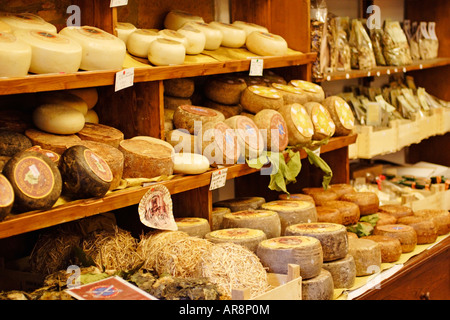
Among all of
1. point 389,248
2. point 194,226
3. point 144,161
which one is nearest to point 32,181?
point 144,161

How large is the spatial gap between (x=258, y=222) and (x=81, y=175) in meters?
0.97

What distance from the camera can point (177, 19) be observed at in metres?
3.58

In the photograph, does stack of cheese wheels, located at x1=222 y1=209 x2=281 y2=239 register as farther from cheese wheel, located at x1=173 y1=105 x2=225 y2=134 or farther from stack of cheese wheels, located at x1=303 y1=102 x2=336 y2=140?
stack of cheese wheels, located at x1=303 y1=102 x2=336 y2=140

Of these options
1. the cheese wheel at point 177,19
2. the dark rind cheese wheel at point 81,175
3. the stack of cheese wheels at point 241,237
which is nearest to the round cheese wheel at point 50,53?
the dark rind cheese wheel at point 81,175

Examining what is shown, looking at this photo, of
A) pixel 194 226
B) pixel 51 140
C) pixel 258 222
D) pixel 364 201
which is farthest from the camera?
pixel 364 201

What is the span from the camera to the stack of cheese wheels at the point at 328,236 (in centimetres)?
293

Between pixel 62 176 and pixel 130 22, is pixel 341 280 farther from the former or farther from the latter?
pixel 130 22

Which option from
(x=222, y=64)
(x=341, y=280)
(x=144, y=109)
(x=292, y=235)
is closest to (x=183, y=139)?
(x=144, y=109)

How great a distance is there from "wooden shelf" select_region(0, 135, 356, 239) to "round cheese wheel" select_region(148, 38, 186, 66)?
0.54 m

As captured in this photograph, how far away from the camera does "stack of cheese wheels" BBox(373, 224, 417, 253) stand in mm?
3582

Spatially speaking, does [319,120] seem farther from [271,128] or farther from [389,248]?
[389,248]

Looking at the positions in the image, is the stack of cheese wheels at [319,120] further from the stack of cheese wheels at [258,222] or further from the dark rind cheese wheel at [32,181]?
the dark rind cheese wheel at [32,181]

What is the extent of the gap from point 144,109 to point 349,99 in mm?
2341
